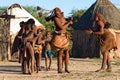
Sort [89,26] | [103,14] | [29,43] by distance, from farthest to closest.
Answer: [103,14], [89,26], [29,43]

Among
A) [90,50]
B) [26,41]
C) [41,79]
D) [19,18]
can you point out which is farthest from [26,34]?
[90,50]

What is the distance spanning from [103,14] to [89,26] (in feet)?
4.85

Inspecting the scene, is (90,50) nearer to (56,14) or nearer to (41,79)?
(56,14)

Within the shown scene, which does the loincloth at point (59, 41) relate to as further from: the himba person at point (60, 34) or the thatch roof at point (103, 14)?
the thatch roof at point (103, 14)

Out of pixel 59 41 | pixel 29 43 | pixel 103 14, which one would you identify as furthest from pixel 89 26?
pixel 29 43

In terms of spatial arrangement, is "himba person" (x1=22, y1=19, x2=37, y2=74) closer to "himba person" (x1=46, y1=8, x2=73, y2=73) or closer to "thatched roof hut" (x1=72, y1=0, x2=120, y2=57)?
"himba person" (x1=46, y1=8, x2=73, y2=73)

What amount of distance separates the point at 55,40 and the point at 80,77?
1.95 meters

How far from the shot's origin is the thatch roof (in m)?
32.2

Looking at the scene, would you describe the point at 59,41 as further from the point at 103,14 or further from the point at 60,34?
the point at 103,14

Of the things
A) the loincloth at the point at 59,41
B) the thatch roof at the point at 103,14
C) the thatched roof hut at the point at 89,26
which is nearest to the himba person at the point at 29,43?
the loincloth at the point at 59,41

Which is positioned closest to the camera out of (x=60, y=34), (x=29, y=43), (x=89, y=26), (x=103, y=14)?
(x=29, y=43)

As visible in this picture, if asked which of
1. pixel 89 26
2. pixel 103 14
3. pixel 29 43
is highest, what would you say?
pixel 103 14

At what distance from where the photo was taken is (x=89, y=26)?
104ft

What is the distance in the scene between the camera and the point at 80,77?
13703 millimetres
